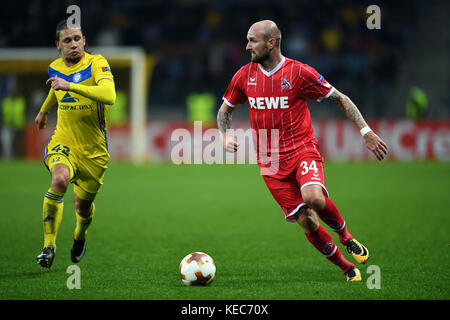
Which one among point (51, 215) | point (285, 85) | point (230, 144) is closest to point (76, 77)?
point (51, 215)

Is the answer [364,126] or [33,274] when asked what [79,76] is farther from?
[364,126]

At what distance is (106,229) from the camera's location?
31.0ft

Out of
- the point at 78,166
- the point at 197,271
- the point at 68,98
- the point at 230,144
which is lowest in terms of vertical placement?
the point at 197,271

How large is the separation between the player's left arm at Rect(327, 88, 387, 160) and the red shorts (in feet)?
1.50

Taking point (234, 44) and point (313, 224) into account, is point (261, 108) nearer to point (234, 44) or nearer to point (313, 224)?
point (313, 224)

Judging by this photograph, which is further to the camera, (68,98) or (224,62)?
(224,62)

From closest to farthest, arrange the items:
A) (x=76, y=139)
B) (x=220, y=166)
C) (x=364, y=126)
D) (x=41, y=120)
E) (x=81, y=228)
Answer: (x=364, y=126)
(x=76, y=139)
(x=81, y=228)
(x=41, y=120)
(x=220, y=166)

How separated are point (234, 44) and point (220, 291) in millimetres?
20557

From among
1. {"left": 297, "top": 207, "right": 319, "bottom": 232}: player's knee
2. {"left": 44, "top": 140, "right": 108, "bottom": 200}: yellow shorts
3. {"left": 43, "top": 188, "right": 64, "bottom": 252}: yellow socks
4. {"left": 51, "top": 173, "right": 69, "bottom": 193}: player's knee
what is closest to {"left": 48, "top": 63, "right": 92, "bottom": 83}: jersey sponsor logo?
{"left": 44, "top": 140, "right": 108, "bottom": 200}: yellow shorts

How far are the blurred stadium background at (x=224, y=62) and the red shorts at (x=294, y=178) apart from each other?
1461 centimetres

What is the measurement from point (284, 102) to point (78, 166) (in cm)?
217

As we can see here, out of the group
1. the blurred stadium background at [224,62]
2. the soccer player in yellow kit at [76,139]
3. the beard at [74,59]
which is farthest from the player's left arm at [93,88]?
the blurred stadium background at [224,62]

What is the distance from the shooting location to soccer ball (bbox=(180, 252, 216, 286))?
18.5ft

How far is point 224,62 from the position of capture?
24.6 meters
